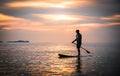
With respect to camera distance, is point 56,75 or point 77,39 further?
point 77,39

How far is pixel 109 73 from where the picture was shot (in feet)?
73.5

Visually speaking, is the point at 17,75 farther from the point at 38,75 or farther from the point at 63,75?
the point at 63,75

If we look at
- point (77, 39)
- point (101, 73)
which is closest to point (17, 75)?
point (101, 73)

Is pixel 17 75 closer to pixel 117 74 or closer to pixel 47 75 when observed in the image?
pixel 47 75

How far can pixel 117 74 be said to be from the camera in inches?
857

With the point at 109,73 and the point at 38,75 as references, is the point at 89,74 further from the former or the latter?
the point at 38,75

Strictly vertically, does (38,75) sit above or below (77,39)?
below

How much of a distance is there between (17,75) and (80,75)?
4.32m

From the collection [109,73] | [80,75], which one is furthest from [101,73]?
[80,75]

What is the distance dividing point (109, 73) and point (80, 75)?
241cm

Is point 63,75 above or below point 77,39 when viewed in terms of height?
below

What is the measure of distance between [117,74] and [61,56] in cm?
1905

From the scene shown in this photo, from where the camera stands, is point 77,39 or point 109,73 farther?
point 77,39

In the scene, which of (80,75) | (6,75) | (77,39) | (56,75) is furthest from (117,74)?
(77,39)
